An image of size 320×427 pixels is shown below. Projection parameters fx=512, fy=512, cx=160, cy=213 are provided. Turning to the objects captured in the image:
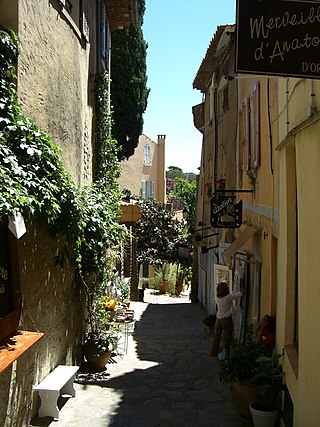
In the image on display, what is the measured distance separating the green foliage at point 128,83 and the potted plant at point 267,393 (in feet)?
45.8

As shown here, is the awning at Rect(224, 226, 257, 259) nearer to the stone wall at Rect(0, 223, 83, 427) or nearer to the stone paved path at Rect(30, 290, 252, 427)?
the stone paved path at Rect(30, 290, 252, 427)

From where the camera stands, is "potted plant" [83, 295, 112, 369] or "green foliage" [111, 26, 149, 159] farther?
"green foliage" [111, 26, 149, 159]

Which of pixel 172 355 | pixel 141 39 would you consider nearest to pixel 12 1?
pixel 172 355

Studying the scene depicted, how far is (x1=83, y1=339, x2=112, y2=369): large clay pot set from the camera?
30.9 feet

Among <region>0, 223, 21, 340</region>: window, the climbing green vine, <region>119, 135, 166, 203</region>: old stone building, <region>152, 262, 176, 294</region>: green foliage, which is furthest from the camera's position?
<region>119, 135, 166, 203</region>: old stone building

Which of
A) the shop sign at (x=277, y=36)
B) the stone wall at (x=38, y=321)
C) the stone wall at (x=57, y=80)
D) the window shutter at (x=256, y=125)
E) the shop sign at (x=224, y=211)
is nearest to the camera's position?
the shop sign at (x=277, y=36)

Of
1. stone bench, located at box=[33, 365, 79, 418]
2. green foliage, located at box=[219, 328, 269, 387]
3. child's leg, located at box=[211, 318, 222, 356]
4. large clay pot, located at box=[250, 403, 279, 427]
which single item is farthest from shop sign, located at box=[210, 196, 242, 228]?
large clay pot, located at box=[250, 403, 279, 427]

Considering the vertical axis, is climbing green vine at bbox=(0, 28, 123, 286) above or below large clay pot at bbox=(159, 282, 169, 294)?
above

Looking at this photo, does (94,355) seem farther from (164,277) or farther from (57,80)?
(164,277)

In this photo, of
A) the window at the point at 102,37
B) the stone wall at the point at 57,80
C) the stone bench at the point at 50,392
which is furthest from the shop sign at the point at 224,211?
the stone bench at the point at 50,392

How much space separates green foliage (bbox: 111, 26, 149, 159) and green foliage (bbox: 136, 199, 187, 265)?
7894 millimetres

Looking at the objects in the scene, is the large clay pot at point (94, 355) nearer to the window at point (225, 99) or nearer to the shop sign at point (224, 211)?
the shop sign at point (224, 211)

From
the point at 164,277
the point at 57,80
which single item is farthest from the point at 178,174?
the point at 57,80

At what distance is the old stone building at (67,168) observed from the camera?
576 cm
